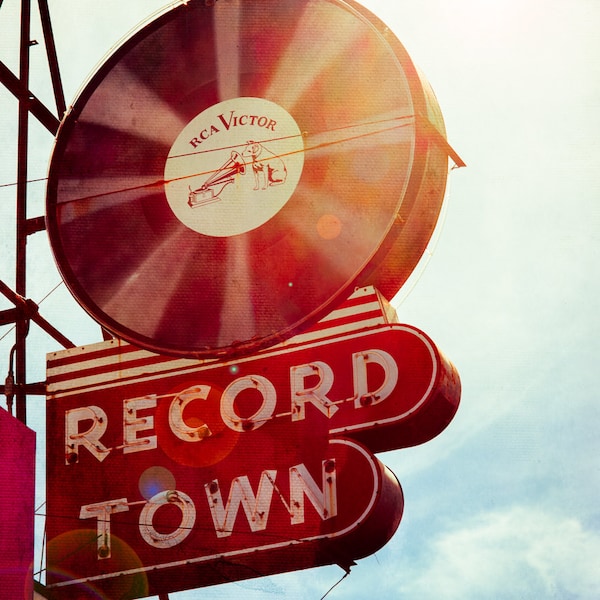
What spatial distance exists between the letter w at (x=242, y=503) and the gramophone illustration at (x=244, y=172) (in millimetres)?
2832

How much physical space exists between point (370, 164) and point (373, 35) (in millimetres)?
1315

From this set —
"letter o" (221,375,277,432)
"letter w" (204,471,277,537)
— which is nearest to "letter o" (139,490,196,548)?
"letter w" (204,471,277,537)

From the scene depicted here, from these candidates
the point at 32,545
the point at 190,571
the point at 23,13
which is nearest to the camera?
the point at 32,545

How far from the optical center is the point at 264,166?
41.1 ft

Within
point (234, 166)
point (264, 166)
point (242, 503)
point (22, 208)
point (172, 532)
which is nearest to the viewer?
point (242, 503)

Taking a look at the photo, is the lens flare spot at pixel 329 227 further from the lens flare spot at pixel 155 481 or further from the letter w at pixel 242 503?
the lens flare spot at pixel 155 481

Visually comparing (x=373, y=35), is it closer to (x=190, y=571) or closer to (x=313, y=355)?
(x=313, y=355)

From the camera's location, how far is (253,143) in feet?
41.6

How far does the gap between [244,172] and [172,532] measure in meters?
3.53

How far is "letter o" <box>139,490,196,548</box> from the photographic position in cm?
1145

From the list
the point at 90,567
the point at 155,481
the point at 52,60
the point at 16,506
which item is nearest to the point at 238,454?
the point at 155,481

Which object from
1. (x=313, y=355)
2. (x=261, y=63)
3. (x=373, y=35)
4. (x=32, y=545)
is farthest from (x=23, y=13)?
(x=32, y=545)

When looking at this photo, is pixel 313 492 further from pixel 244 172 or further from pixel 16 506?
pixel 244 172

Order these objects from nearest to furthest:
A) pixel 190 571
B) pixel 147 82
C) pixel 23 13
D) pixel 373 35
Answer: pixel 190 571, pixel 373 35, pixel 147 82, pixel 23 13
